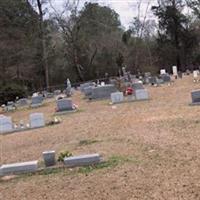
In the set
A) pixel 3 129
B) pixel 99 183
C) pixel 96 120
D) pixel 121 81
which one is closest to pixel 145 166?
pixel 99 183

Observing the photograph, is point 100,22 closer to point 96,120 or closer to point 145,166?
point 96,120

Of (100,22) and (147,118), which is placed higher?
(100,22)

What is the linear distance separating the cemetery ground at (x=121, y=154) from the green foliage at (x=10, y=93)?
17.8 metres

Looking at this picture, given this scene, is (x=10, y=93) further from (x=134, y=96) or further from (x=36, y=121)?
Answer: (x=36, y=121)

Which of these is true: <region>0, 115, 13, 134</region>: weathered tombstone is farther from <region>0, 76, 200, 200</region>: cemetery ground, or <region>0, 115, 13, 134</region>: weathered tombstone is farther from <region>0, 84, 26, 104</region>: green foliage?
<region>0, 84, 26, 104</region>: green foliage

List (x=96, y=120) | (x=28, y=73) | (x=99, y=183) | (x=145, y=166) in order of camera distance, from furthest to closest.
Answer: (x=28, y=73), (x=96, y=120), (x=145, y=166), (x=99, y=183)

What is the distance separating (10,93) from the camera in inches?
1390

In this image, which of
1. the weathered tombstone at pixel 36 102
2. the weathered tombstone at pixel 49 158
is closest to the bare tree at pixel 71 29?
the weathered tombstone at pixel 36 102

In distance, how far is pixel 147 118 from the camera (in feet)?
50.3

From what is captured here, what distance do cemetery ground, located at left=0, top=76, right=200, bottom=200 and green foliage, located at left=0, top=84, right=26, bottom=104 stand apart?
1785 centimetres

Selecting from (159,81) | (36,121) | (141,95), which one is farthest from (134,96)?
(159,81)

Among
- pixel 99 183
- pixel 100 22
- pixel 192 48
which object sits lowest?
pixel 99 183

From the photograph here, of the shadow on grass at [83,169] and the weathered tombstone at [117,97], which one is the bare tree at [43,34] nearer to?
the weathered tombstone at [117,97]

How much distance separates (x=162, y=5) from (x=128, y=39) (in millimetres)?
5061
